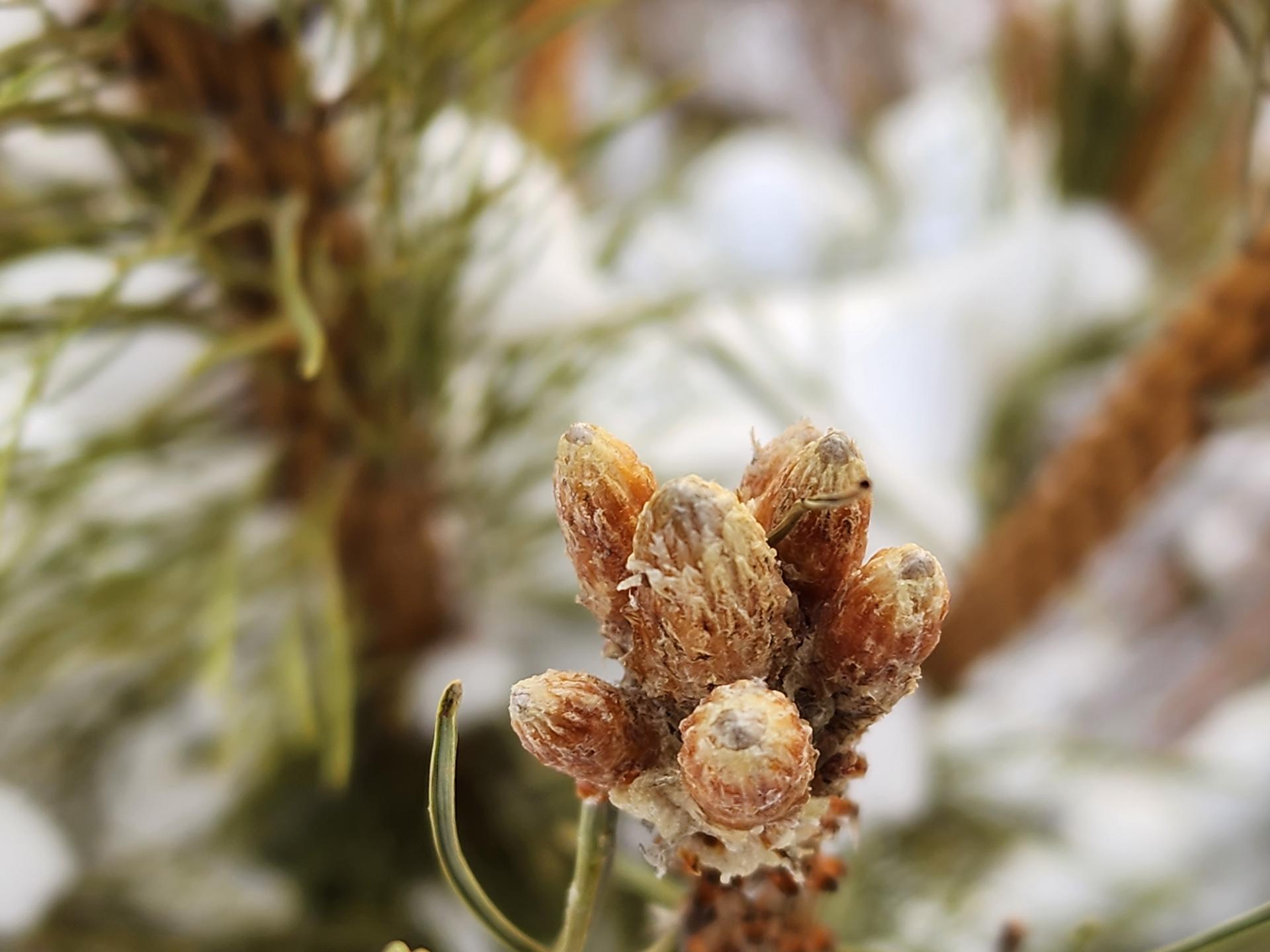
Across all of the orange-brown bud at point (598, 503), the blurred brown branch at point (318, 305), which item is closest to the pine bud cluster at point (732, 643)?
the orange-brown bud at point (598, 503)

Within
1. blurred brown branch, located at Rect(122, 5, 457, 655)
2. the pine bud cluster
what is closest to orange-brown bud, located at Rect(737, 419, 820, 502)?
the pine bud cluster

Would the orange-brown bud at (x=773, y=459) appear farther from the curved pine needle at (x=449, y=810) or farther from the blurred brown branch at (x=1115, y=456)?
the blurred brown branch at (x=1115, y=456)

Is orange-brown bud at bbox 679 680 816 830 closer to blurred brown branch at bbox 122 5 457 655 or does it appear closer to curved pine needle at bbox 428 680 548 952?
curved pine needle at bbox 428 680 548 952

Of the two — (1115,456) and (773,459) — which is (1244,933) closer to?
(773,459)

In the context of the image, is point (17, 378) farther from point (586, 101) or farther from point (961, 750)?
point (586, 101)

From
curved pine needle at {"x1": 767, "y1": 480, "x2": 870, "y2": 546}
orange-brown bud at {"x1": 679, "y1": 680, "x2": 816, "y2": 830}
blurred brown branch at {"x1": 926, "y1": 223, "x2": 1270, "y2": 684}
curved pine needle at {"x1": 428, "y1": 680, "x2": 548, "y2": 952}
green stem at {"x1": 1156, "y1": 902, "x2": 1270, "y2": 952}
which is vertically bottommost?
green stem at {"x1": 1156, "y1": 902, "x2": 1270, "y2": 952}

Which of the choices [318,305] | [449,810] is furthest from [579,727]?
[318,305]

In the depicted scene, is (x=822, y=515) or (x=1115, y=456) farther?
(x=1115, y=456)
